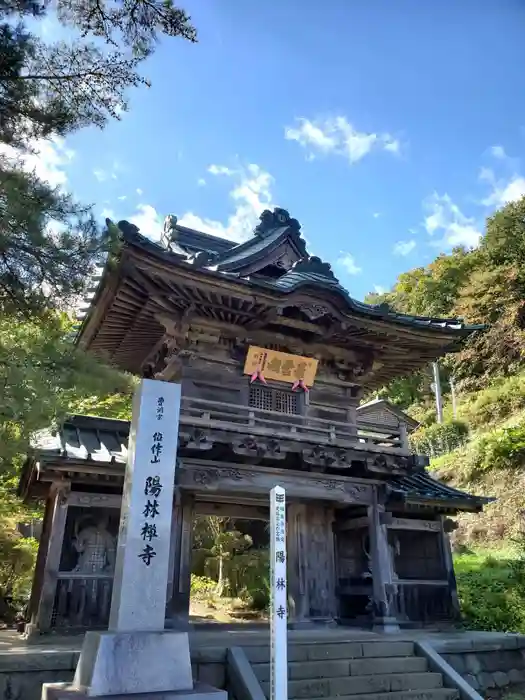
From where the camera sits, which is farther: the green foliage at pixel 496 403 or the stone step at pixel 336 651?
the green foliage at pixel 496 403

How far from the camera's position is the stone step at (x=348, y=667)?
783 cm

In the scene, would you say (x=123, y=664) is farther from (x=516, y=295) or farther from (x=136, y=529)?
(x=516, y=295)

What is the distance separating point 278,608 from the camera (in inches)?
236

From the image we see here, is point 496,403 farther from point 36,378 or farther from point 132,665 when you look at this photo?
point 36,378

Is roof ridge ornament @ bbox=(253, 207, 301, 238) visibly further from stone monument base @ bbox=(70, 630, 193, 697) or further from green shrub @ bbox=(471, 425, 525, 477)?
green shrub @ bbox=(471, 425, 525, 477)

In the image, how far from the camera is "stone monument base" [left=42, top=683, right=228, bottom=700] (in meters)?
5.07

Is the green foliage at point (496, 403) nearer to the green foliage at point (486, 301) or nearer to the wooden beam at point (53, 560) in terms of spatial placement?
the green foliage at point (486, 301)

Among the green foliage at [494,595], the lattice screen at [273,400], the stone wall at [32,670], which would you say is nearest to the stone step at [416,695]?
the stone wall at [32,670]

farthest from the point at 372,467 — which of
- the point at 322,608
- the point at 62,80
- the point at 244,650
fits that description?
the point at 62,80

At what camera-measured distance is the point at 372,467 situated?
11.1m

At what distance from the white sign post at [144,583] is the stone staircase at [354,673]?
2.83 meters

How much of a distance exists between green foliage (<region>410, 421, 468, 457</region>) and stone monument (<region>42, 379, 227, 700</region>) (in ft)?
86.1

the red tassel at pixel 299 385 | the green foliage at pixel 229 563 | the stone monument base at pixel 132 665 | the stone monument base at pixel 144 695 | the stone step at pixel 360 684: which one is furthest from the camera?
the green foliage at pixel 229 563

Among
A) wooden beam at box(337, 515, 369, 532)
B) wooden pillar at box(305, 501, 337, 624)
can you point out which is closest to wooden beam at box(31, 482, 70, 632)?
wooden pillar at box(305, 501, 337, 624)
